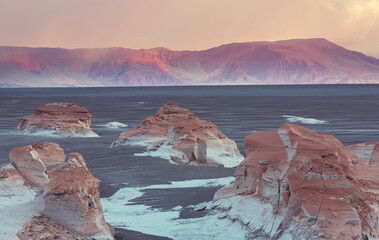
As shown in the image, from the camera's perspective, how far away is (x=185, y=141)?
21.2 m

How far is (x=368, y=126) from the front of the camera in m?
39.1

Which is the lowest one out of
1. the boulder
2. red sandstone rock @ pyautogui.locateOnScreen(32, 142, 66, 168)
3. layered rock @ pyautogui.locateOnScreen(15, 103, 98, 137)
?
layered rock @ pyautogui.locateOnScreen(15, 103, 98, 137)

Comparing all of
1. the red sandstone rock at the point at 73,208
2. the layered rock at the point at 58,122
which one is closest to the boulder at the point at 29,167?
the red sandstone rock at the point at 73,208

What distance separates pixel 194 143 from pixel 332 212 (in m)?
12.2

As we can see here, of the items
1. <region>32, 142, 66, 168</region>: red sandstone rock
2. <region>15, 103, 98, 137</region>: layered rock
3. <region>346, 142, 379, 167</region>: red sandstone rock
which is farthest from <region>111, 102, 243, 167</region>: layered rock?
<region>346, 142, 379, 167</region>: red sandstone rock

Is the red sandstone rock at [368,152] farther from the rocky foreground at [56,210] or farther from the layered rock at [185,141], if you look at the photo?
the layered rock at [185,141]

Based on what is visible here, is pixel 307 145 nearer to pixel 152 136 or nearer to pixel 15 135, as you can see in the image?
pixel 152 136

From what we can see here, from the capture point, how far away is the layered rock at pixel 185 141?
2050cm

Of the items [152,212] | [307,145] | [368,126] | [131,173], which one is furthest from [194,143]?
[368,126]

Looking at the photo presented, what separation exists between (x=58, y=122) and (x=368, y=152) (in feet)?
67.8

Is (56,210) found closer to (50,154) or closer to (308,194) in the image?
(308,194)

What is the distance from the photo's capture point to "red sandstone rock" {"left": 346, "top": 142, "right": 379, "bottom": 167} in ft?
40.7

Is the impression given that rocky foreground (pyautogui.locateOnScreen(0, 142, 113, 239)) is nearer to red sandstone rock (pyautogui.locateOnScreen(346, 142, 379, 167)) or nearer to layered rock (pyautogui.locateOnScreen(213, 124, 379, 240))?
layered rock (pyautogui.locateOnScreen(213, 124, 379, 240))

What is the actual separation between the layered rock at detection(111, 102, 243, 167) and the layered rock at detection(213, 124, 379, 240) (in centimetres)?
865
